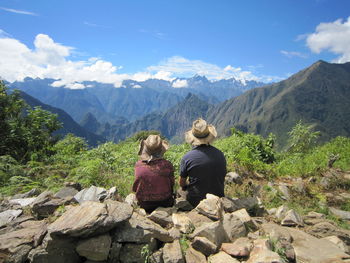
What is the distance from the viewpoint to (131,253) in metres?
3.41

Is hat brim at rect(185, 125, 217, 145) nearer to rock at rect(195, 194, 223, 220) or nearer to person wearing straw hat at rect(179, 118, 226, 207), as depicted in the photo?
person wearing straw hat at rect(179, 118, 226, 207)

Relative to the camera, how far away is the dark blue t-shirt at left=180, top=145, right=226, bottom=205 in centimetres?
530

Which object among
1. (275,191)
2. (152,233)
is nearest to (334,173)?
(275,191)

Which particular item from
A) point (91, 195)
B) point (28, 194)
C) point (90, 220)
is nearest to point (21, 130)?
point (28, 194)

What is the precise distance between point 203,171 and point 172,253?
2.19m

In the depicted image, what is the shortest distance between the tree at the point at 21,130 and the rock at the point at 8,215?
6769 mm

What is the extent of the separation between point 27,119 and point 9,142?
1.64 metres

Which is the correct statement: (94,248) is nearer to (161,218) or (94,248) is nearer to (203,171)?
(161,218)

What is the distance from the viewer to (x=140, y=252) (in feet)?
11.2

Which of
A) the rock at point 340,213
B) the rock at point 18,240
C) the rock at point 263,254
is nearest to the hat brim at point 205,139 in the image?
the rock at point 263,254

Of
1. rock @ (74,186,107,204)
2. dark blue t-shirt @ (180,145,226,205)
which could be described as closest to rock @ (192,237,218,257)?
dark blue t-shirt @ (180,145,226,205)

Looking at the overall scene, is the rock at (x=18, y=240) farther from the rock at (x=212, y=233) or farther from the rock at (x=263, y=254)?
the rock at (x=263, y=254)

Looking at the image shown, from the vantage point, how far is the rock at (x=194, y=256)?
333 cm

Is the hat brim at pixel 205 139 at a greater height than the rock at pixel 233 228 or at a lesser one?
greater
